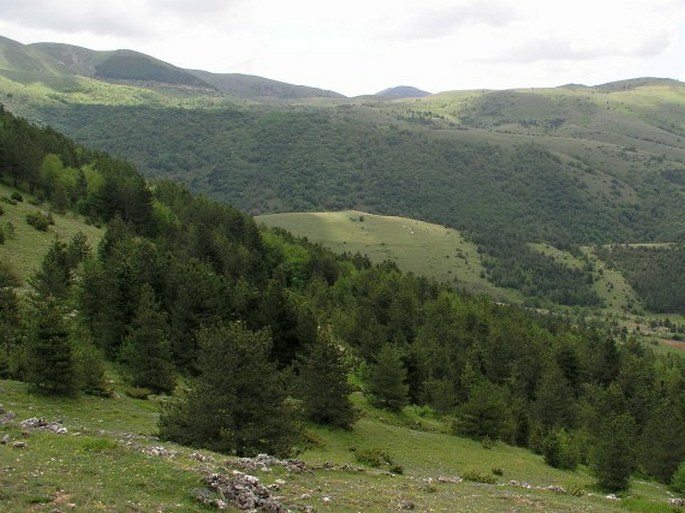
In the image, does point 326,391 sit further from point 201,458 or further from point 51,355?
point 201,458

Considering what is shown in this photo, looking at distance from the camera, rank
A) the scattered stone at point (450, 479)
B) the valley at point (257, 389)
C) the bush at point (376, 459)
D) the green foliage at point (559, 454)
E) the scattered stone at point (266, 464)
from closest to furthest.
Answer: the valley at point (257, 389)
the scattered stone at point (266, 464)
the scattered stone at point (450, 479)
the bush at point (376, 459)
the green foliage at point (559, 454)

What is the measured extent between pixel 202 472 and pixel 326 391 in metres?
21.4

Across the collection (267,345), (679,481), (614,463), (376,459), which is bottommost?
A: (679,481)

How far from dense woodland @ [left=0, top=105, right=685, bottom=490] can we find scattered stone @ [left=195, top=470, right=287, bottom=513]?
7.24 m

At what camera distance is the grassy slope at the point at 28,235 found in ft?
195

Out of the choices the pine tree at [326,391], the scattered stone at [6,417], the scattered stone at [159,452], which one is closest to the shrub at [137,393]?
the pine tree at [326,391]

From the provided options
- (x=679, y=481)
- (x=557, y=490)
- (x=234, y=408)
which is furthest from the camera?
(x=679, y=481)

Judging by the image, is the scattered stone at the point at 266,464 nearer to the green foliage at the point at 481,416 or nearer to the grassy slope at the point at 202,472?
the grassy slope at the point at 202,472

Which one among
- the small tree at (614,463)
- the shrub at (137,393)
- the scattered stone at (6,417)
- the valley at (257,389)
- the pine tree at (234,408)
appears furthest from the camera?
the small tree at (614,463)

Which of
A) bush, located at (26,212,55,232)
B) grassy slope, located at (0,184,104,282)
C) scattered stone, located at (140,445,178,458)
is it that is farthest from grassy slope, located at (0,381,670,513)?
bush, located at (26,212,55,232)

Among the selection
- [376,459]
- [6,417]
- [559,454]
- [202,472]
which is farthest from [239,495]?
[559,454]

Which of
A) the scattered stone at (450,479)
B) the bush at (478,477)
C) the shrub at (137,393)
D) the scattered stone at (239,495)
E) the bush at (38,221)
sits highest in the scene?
the bush at (38,221)

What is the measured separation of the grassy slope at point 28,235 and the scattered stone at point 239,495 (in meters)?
42.5

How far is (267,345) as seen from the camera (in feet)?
96.7
